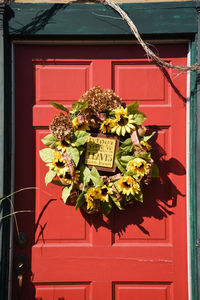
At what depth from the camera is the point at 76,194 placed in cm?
235

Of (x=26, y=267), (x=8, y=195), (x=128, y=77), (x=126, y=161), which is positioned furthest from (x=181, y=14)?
(x=26, y=267)

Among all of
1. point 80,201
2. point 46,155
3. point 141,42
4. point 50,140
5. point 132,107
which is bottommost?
point 80,201

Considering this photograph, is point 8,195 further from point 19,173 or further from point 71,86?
point 71,86

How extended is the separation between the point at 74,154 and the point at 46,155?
23cm

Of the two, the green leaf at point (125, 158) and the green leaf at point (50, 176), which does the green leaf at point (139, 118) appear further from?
the green leaf at point (50, 176)

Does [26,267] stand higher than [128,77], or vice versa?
[128,77]

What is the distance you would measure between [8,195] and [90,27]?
1.47 metres

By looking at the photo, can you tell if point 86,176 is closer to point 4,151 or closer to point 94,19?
point 4,151

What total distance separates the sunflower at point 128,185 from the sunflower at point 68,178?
32 centimetres

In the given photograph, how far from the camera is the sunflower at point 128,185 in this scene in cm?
226

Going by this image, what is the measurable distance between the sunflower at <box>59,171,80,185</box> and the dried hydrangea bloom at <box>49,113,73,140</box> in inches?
10.7

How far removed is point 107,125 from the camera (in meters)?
2.36

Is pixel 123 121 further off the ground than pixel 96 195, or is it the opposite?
pixel 123 121

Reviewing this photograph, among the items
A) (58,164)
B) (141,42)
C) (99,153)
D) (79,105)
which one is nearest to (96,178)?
(99,153)
